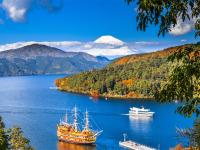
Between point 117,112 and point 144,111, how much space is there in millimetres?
8069

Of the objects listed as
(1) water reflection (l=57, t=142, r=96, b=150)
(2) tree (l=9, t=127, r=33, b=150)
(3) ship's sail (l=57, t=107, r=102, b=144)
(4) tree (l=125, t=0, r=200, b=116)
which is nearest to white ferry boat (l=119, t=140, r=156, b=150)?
(1) water reflection (l=57, t=142, r=96, b=150)

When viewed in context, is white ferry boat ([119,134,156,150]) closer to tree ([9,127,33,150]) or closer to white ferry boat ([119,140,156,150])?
white ferry boat ([119,140,156,150])

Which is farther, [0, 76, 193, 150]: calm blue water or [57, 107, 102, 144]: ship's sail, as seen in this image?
[57, 107, 102, 144]: ship's sail

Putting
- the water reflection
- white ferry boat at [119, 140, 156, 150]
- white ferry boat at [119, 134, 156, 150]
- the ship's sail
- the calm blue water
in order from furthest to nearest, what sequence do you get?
the ship's sail → the water reflection → the calm blue water → white ferry boat at [119, 134, 156, 150] → white ferry boat at [119, 140, 156, 150]

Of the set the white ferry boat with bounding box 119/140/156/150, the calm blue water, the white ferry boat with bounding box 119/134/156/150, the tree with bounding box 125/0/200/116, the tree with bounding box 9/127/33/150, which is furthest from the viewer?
the calm blue water

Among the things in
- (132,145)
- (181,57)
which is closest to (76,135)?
(132,145)

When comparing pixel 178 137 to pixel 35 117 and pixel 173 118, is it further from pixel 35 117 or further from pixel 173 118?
pixel 35 117

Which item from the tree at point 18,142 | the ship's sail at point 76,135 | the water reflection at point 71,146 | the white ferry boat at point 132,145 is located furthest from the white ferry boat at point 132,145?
the tree at point 18,142

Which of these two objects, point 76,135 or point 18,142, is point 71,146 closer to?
point 76,135

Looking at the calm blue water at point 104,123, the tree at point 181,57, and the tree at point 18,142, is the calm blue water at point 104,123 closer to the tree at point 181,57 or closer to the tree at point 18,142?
the tree at point 18,142

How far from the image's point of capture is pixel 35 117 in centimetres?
10962

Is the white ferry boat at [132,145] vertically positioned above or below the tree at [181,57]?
below

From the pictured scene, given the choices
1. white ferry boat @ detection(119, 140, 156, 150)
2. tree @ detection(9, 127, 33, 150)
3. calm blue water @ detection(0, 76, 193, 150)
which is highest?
tree @ detection(9, 127, 33, 150)

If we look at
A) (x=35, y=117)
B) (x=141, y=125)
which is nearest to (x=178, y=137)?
(x=141, y=125)
